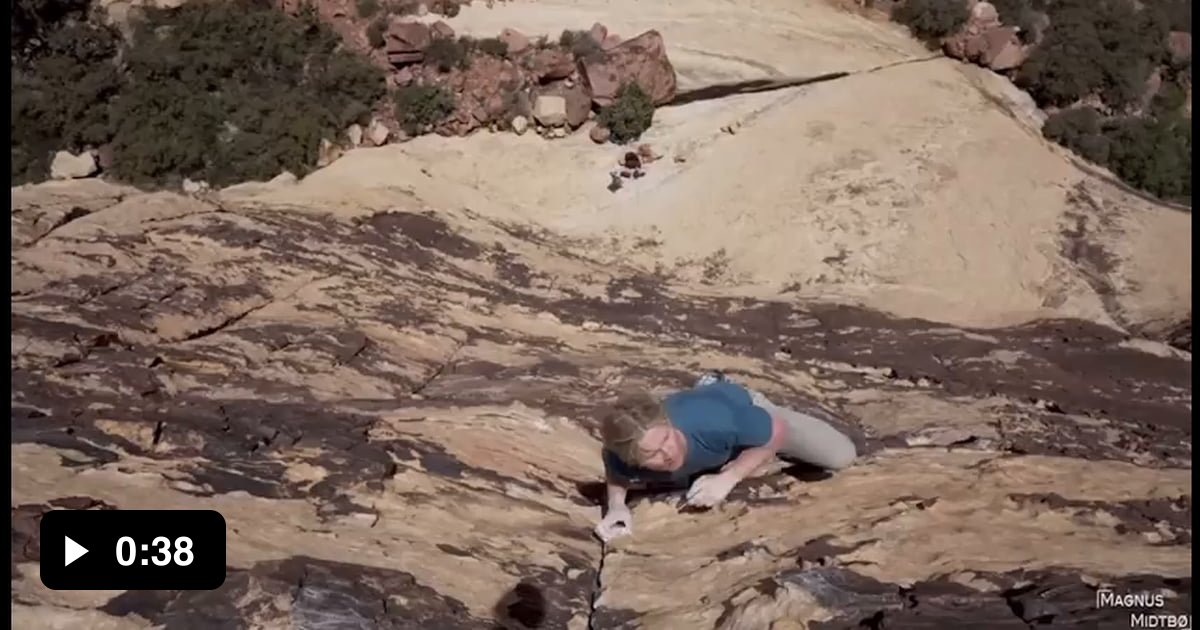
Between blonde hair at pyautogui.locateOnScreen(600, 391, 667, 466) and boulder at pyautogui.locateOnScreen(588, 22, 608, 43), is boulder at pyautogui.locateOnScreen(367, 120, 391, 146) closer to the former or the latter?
boulder at pyautogui.locateOnScreen(588, 22, 608, 43)

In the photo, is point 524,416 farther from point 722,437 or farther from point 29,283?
point 29,283

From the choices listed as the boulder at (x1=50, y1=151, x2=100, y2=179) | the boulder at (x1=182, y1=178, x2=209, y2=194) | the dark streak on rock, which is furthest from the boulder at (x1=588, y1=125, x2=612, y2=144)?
the dark streak on rock

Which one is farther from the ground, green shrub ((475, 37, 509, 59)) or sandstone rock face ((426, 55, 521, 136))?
green shrub ((475, 37, 509, 59))

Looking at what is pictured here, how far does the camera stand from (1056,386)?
29.4 ft

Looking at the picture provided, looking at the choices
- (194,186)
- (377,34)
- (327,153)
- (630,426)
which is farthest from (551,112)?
(630,426)

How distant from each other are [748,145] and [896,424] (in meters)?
8.87

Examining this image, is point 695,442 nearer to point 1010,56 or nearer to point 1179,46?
point 1010,56

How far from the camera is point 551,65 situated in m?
17.3

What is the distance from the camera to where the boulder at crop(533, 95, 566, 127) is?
661 inches

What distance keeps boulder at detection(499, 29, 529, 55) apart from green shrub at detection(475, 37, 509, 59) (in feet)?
0.29

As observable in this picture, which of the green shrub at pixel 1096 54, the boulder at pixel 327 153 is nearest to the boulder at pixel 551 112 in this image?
the boulder at pixel 327 153

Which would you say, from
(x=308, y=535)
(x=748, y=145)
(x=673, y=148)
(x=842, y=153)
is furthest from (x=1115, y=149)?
(x=308, y=535)

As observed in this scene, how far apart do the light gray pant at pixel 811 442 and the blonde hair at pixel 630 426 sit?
3.14 ft

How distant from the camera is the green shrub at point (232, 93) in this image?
50.7 ft
